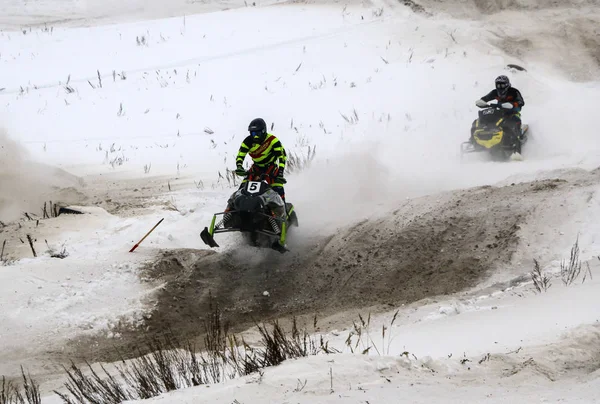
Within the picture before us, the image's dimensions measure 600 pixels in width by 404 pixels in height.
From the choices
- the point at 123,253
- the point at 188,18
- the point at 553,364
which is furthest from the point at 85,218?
the point at 188,18

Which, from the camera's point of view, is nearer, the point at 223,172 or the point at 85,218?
the point at 85,218

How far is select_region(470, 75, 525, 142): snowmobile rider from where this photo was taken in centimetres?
1440

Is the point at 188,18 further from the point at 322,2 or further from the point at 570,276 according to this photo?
the point at 570,276

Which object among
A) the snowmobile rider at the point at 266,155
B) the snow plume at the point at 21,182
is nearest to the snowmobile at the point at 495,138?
the snowmobile rider at the point at 266,155

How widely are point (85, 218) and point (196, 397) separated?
713 cm

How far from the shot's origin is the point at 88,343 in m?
7.98

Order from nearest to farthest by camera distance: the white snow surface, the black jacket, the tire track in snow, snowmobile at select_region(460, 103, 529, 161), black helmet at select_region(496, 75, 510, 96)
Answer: the white snow surface < snowmobile at select_region(460, 103, 529, 161) < the black jacket < black helmet at select_region(496, 75, 510, 96) < the tire track in snow

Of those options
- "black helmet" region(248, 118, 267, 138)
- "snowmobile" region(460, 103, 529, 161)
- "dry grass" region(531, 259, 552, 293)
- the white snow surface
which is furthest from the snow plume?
"dry grass" region(531, 259, 552, 293)

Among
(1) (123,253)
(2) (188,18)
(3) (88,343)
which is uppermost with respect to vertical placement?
(2) (188,18)

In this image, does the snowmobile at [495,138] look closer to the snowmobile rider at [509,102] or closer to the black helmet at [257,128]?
the snowmobile rider at [509,102]

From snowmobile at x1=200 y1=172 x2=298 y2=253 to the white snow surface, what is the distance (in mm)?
Answer: 1033

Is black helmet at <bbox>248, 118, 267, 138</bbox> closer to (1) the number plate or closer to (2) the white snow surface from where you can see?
(1) the number plate

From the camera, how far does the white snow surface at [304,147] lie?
5078 mm

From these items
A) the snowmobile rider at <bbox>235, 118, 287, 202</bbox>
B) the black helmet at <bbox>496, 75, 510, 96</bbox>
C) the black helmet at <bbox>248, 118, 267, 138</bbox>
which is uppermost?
the black helmet at <bbox>496, 75, 510, 96</bbox>
